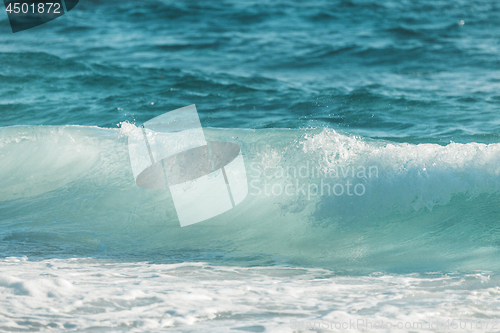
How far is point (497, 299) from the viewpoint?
2.88 metres

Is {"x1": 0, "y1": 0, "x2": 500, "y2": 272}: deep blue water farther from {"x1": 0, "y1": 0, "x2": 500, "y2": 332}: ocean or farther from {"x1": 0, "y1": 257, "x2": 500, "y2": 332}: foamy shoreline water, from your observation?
{"x1": 0, "y1": 257, "x2": 500, "y2": 332}: foamy shoreline water

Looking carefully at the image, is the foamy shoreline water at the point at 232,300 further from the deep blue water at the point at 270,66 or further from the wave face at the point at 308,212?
the deep blue water at the point at 270,66

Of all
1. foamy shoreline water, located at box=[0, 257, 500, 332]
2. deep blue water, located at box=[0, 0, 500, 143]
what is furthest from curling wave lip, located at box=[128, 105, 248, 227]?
deep blue water, located at box=[0, 0, 500, 143]

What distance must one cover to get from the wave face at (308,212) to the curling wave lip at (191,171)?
0.34 ft

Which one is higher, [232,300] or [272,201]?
[232,300]

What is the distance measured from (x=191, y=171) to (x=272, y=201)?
38.5 inches

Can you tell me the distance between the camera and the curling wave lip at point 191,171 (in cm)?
495

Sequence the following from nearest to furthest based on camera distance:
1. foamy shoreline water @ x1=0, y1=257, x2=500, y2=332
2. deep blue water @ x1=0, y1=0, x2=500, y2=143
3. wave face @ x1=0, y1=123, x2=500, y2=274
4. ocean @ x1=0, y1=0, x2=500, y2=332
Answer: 1. foamy shoreline water @ x1=0, y1=257, x2=500, y2=332
2. ocean @ x1=0, y1=0, x2=500, y2=332
3. wave face @ x1=0, y1=123, x2=500, y2=274
4. deep blue water @ x1=0, y1=0, x2=500, y2=143

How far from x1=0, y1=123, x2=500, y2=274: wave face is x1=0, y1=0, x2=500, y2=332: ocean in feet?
0.06

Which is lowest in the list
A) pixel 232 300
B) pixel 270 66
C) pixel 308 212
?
pixel 308 212

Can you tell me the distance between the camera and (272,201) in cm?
489

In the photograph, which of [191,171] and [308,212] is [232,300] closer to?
[308,212]

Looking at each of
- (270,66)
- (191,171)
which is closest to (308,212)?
(191,171)

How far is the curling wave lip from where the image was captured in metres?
4.95
